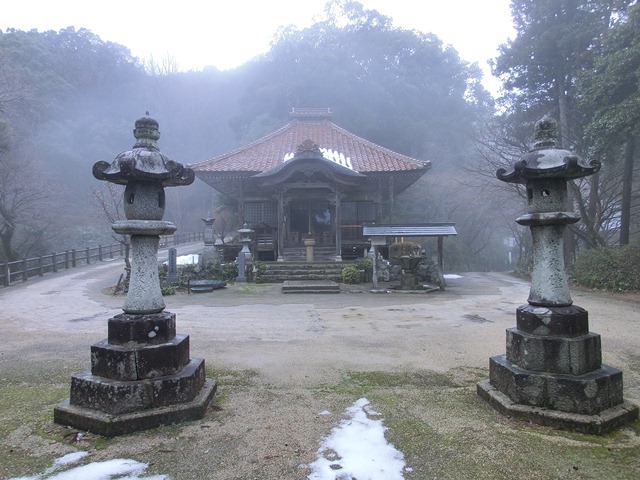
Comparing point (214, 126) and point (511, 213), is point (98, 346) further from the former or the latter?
point (214, 126)

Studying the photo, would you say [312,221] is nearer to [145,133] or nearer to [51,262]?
A: [51,262]

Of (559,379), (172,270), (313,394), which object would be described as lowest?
(313,394)

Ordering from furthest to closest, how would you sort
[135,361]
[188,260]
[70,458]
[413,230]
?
[188,260]
[413,230]
[135,361]
[70,458]

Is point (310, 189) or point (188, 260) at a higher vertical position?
point (310, 189)

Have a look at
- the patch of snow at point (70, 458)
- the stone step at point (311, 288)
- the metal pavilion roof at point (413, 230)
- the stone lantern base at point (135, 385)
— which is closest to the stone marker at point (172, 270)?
the stone step at point (311, 288)

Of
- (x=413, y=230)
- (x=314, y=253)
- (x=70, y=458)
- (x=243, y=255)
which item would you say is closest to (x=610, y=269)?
(x=413, y=230)

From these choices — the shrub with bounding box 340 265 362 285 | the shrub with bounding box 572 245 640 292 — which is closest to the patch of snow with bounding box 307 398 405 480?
the shrub with bounding box 340 265 362 285

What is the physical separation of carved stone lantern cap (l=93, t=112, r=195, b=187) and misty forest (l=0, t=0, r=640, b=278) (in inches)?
435

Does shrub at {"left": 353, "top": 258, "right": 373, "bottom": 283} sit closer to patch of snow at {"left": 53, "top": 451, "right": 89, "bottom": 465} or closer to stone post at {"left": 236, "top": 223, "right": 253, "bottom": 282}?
stone post at {"left": 236, "top": 223, "right": 253, "bottom": 282}

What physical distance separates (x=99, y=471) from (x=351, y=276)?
10712 millimetres

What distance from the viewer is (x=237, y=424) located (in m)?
2.95

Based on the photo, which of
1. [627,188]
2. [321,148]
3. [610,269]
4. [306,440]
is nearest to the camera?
[306,440]

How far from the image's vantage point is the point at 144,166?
3.29m

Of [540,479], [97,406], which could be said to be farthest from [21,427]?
[540,479]
